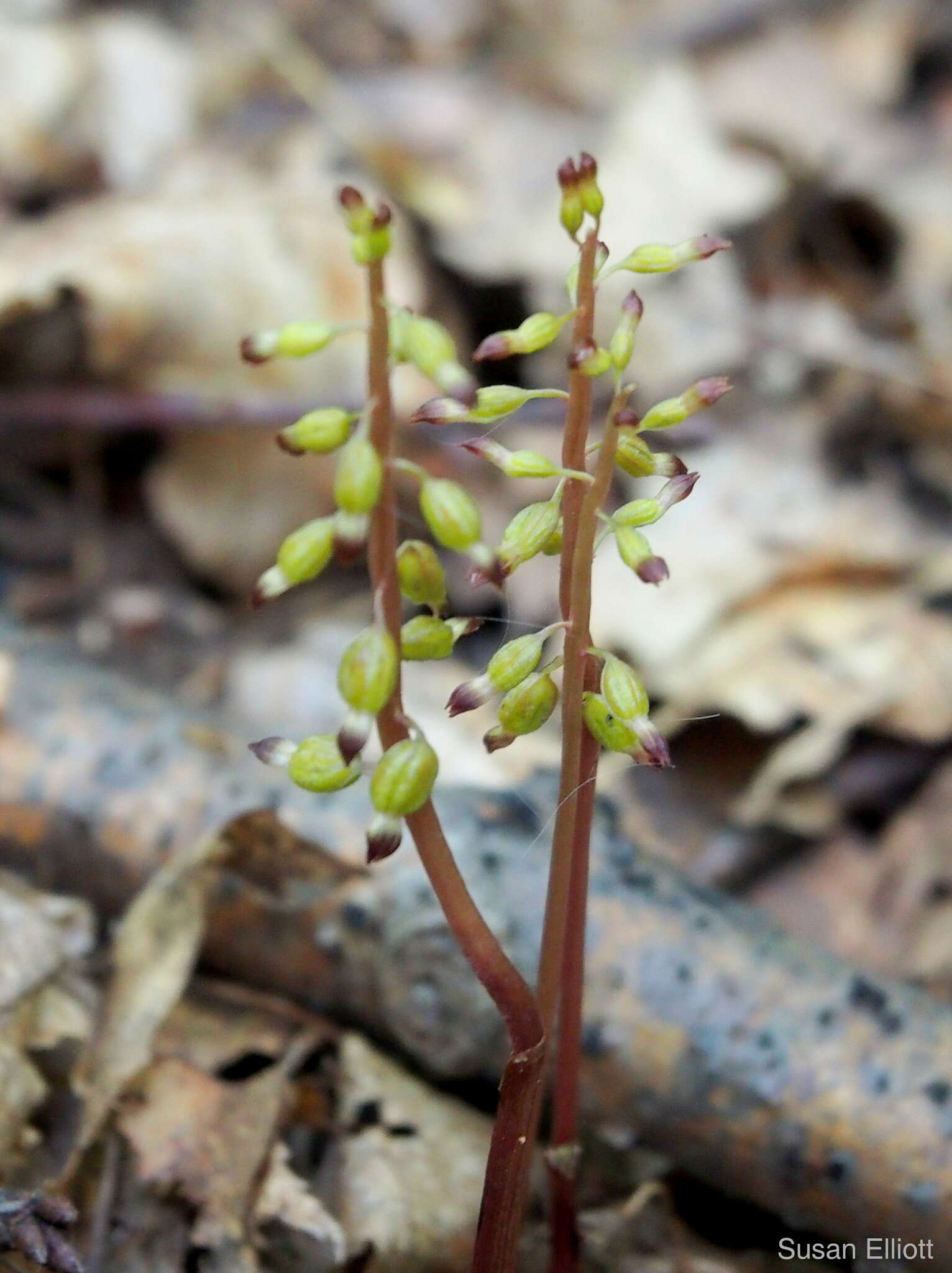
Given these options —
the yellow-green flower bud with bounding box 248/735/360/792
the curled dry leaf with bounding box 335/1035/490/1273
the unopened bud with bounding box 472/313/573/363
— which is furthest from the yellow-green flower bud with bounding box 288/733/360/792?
the curled dry leaf with bounding box 335/1035/490/1273

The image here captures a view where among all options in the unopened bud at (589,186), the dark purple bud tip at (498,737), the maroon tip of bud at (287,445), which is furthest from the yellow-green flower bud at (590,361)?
the dark purple bud tip at (498,737)

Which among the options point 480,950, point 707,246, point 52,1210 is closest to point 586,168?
point 707,246

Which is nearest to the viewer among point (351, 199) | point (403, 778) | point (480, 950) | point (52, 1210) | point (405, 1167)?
point (351, 199)

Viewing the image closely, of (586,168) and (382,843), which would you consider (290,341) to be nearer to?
(586,168)

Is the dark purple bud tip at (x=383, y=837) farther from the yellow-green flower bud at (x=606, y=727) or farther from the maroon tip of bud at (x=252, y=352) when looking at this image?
the maroon tip of bud at (x=252, y=352)

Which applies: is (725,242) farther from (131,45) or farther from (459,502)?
(131,45)
